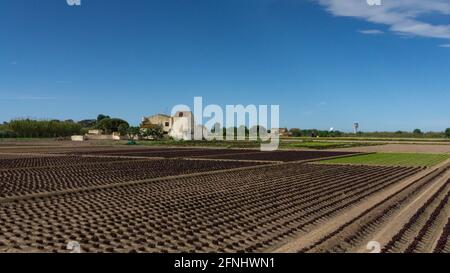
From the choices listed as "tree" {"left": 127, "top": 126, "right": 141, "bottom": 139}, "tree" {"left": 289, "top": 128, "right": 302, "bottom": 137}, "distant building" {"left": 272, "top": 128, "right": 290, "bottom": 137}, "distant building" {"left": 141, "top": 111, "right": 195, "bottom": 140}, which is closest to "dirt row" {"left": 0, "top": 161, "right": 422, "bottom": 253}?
"distant building" {"left": 141, "top": 111, "right": 195, "bottom": 140}

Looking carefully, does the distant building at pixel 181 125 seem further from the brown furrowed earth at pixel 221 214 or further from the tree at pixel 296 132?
the brown furrowed earth at pixel 221 214

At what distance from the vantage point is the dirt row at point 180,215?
8.02 m

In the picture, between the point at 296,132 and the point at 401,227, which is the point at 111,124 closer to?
the point at 296,132

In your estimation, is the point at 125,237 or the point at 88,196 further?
the point at 88,196

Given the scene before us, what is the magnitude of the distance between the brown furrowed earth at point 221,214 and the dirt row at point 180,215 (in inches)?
0.8

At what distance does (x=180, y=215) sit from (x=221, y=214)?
97cm

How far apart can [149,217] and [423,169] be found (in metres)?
18.0

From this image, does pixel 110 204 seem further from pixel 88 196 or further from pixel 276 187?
pixel 276 187

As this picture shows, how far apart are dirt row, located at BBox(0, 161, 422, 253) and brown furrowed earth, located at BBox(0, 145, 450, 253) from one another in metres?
0.02

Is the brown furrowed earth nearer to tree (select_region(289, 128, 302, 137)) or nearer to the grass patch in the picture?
the grass patch

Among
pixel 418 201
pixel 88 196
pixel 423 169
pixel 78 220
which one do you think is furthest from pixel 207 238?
pixel 423 169

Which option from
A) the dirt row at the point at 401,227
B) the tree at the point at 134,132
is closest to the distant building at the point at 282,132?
the tree at the point at 134,132

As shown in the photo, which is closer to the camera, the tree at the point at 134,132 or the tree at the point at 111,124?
the tree at the point at 134,132
